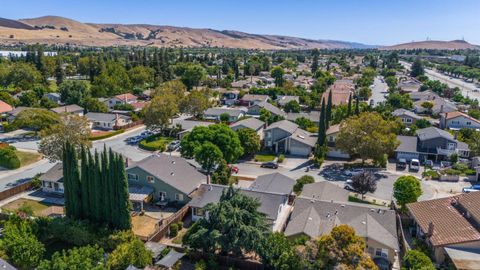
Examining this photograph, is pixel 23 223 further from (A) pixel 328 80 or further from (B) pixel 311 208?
(A) pixel 328 80

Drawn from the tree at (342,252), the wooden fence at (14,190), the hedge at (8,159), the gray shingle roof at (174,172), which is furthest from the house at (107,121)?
the tree at (342,252)

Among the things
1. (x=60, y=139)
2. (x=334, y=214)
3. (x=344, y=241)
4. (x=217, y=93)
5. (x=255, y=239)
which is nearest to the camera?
(x=344, y=241)

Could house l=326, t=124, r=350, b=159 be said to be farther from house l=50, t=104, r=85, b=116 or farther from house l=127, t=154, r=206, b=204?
house l=50, t=104, r=85, b=116

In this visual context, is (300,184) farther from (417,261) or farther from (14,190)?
(14,190)

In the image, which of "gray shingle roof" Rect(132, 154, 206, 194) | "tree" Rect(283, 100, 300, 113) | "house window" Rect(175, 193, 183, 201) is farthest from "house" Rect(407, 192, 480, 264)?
"tree" Rect(283, 100, 300, 113)

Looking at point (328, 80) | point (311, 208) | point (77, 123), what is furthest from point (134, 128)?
point (328, 80)

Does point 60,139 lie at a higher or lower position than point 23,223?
higher
